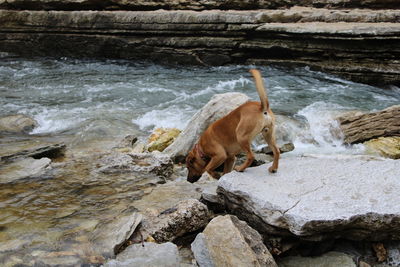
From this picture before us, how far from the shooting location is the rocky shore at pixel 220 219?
298cm

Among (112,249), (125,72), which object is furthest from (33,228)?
(125,72)

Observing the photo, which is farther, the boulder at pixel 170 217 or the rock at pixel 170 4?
the rock at pixel 170 4

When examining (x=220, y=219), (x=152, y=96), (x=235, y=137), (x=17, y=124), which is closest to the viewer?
(x=220, y=219)

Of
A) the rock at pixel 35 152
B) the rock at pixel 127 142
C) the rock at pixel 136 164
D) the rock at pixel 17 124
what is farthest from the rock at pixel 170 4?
the rock at pixel 136 164

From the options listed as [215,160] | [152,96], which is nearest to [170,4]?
[152,96]

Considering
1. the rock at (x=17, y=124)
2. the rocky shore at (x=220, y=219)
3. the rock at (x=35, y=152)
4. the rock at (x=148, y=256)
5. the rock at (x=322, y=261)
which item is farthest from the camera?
the rock at (x=17, y=124)

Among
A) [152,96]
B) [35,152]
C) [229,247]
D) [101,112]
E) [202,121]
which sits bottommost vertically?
[152,96]

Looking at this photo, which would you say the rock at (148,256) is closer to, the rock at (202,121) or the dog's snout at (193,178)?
the dog's snout at (193,178)

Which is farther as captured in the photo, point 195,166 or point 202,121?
point 202,121

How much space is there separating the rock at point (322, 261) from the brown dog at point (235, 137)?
0.97m

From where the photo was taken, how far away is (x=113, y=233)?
127 inches

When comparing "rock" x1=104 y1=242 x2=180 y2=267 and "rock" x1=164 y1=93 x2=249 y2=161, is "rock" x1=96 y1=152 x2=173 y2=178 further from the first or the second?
"rock" x1=104 y1=242 x2=180 y2=267

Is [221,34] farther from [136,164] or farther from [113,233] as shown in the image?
[113,233]

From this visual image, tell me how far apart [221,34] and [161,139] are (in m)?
7.39
